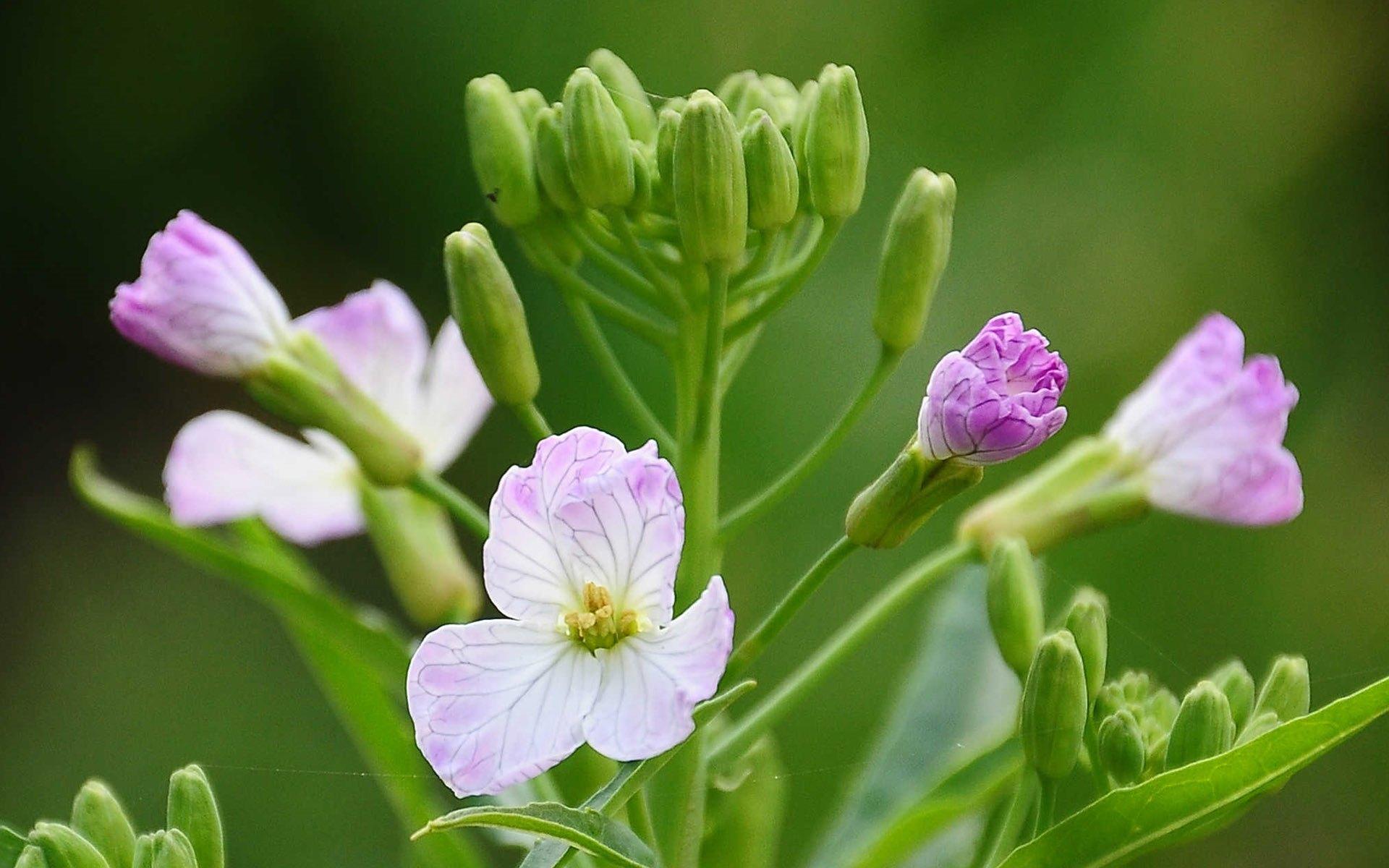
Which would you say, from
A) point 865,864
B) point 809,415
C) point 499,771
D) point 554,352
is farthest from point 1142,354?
point 499,771

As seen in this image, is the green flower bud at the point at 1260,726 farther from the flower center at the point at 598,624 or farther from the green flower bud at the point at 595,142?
the green flower bud at the point at 595,142

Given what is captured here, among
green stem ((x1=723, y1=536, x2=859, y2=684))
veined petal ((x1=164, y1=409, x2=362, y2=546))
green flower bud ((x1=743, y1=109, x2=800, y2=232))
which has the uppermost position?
green flower bud ((x1=743, y1=109, x2=800, y2=232))

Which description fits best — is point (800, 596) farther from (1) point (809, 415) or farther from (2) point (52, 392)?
(2) point (52, 392)

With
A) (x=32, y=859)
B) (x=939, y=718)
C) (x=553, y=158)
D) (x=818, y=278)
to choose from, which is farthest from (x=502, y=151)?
(x=818, y=278)

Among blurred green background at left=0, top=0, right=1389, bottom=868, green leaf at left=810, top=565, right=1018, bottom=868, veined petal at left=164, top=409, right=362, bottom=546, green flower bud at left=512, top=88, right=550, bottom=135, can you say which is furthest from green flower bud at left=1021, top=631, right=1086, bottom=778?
blurred green background at left=0, top=0, right=1389, bottom=868

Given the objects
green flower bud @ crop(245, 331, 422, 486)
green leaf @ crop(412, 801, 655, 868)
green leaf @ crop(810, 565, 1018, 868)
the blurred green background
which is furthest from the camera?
the blurred green background

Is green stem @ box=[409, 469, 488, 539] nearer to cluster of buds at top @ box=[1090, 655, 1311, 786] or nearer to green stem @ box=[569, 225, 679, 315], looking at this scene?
green stem @ box=[569, 225, 679, 315]
